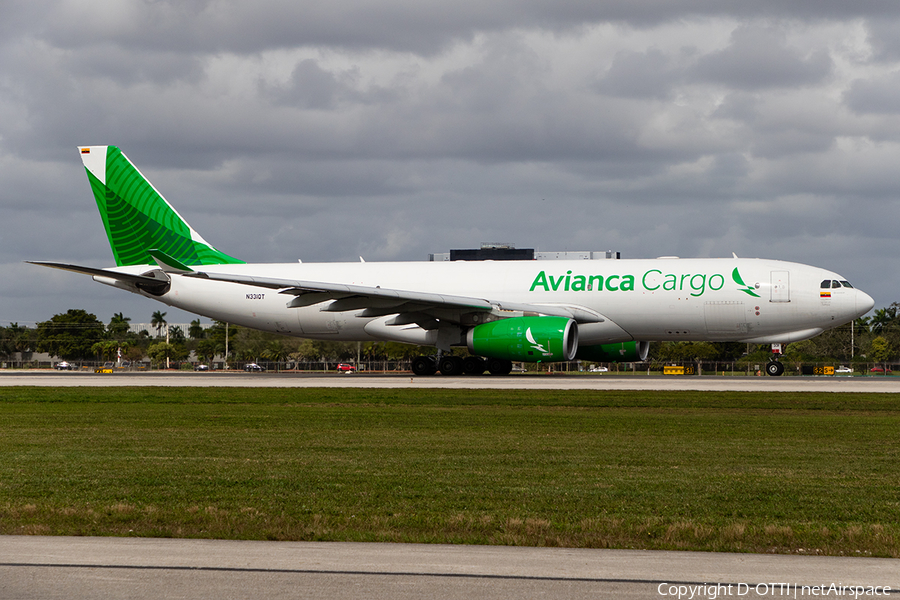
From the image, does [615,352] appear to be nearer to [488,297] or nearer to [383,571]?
[488,297]

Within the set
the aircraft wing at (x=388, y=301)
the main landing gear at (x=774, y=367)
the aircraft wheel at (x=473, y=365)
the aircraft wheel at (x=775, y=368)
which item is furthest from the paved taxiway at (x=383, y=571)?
the aircraft wheel at (x=775, y=368)

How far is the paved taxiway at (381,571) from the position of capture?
19.8ft

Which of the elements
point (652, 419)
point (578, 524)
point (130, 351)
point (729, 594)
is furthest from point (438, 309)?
point (130, 351)

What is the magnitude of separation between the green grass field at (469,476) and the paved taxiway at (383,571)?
0.42m

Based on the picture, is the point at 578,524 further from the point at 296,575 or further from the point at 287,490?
the point at 287,490

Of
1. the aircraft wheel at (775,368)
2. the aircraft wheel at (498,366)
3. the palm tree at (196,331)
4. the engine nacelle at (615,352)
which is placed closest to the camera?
the engine nacelle at (615,352)

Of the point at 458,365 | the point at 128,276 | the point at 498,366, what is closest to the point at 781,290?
the point at 498,366

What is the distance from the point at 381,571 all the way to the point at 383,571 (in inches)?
0.6

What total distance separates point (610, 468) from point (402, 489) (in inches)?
117

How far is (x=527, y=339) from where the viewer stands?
3191 centimetres

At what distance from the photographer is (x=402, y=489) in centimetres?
991

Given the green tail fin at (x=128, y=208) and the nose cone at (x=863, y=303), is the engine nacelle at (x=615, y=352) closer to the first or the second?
the nose cone at (x=863, y=303)

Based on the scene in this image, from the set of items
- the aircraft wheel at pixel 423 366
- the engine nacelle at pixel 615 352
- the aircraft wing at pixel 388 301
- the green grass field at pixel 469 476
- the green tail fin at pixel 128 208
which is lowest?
the green grass field at pixel 469 476

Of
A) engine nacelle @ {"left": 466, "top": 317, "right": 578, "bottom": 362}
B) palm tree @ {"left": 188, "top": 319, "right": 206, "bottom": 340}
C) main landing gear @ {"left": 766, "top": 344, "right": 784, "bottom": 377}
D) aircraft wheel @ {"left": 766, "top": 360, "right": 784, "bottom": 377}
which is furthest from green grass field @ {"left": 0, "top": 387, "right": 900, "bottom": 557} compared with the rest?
palm tree @ {"left": 188, "top": 319, "right": 206, "bottom": 340}
